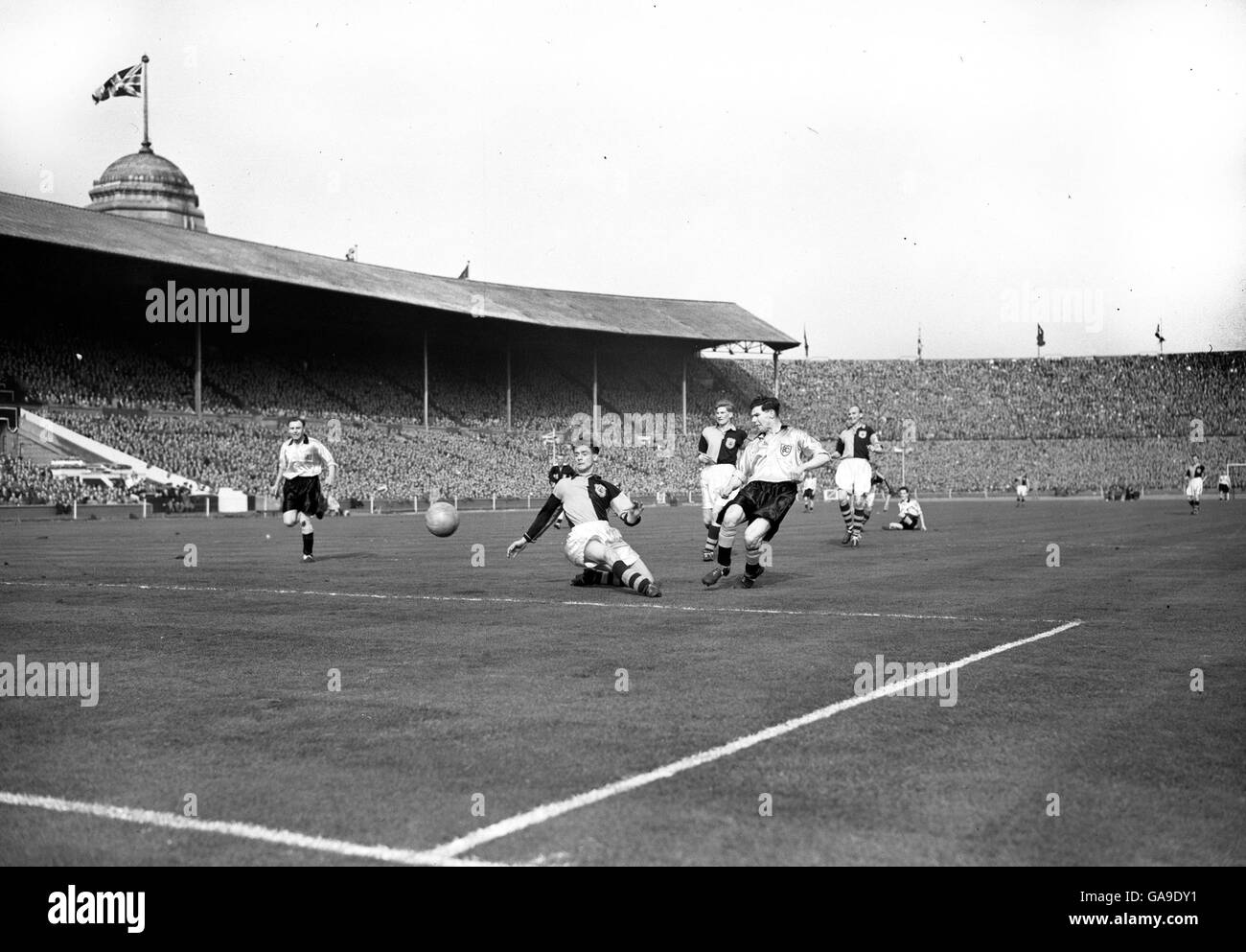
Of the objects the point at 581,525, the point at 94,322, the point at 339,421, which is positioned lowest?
the point at 581,525

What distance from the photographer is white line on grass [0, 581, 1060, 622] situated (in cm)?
1034

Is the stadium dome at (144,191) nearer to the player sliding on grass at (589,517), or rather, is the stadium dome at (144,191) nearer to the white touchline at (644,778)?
the player sliding on grass at (589,517)

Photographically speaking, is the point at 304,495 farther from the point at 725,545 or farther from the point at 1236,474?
the point at 1236,474

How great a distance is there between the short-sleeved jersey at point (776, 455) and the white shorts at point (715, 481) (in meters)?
4.33

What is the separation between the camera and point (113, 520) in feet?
115

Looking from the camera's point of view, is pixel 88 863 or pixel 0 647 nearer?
pixel 88 863

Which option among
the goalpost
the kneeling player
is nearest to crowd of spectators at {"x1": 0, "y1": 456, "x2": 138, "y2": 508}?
the kneeling player

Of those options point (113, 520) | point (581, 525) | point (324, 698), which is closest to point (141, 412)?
point (113, 520)

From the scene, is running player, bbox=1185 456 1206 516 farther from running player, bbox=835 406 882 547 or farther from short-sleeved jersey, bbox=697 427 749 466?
short-sleeved jersey, bbox=697 427 749 466

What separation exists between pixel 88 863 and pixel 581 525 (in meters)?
8.79

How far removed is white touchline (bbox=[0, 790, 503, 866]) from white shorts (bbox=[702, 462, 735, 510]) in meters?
13.9

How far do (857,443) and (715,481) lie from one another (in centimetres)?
469

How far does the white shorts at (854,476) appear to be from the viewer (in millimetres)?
22078
